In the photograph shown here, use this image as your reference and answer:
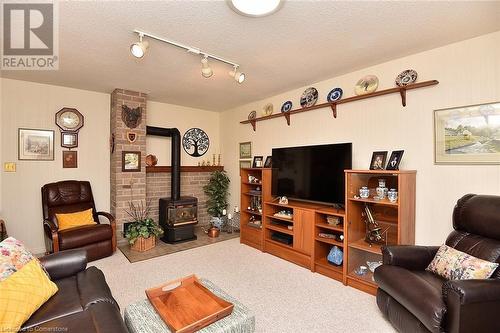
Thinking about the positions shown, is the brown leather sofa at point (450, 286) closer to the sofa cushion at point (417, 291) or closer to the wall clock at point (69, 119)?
the sofa cushion at point (417, 291)

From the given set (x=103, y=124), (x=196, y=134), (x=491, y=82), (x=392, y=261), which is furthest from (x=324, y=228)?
(x=103, y=124)

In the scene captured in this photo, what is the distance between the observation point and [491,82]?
7.17ft

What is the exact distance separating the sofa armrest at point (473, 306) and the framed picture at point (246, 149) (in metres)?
3.55

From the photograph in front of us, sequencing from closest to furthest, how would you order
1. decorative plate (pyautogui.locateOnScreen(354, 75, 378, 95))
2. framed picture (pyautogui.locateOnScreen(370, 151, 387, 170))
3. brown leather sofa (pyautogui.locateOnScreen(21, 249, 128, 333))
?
brown leather sofa (pyautogui.locateOnScreen(21, 249, 128, 333)) < framed picture (pyautogui.locateOnScreen(370, 151, 387, 170)) < decorative plate (pyautogui.locateOnScreen(354, 75, 378, 95))

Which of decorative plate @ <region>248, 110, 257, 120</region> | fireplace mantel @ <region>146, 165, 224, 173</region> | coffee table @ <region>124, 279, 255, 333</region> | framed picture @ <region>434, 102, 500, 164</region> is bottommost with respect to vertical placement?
coffee table @ <region>124, 279, 255, 333</region>

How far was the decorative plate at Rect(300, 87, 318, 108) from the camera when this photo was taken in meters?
3.55

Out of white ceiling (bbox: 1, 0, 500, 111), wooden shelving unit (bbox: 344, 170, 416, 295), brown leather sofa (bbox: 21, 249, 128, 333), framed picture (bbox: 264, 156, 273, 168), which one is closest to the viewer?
brown leather sofa (bbox: 21, 249, 128, 333)

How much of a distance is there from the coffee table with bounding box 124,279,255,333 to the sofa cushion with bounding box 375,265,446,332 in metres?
1.07

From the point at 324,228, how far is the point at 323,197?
1.27 ft

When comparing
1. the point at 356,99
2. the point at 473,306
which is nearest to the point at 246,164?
the point at 356,99

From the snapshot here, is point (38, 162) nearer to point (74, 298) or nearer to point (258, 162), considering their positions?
point (74, 298)

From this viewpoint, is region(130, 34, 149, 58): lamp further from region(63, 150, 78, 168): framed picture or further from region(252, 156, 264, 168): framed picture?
region(252, 156, 264, 168): framed picture

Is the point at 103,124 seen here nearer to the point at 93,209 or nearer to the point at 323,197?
the point at 93,209

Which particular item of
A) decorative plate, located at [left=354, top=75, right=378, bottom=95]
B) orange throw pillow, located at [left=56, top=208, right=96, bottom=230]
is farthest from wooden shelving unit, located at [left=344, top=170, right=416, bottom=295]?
orange throw pillow, located at [left=56, top=208, right=96, bottom=230]
